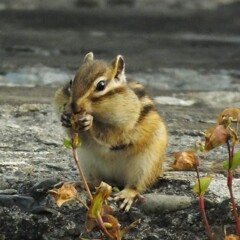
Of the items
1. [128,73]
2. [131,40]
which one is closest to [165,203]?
[128,73]

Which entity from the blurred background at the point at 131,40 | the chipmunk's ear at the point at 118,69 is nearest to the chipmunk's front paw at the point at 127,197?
the chipmunk's ear at the point at 118,69

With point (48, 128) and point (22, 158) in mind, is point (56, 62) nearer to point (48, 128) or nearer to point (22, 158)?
point (48, 128)

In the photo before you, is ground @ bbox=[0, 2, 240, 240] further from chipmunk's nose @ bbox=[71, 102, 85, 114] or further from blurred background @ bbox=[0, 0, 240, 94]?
chipmunk's nose @ bbox=[71, 102, 85, 114]

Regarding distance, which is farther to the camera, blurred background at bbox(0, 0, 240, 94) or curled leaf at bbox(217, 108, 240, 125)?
blurred background at bbox(0, 0, 240, 94)

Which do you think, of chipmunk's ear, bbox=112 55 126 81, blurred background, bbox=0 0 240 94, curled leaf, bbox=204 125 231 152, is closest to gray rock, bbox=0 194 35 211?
chipmunk's ear, bbox=112 55 126 81

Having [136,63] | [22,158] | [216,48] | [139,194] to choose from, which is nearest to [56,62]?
[136,63]

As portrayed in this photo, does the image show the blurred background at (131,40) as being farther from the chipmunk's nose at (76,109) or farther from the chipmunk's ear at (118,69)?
the chipmunk's nose at (76,109)

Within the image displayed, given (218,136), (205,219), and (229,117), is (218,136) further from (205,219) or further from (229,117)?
(205,219)
